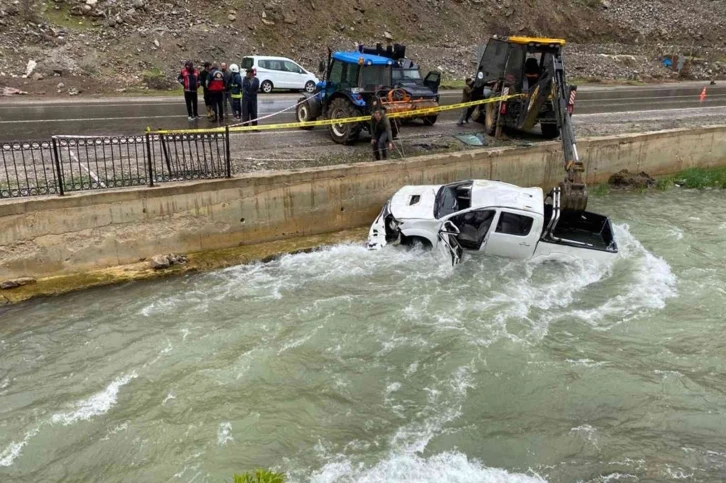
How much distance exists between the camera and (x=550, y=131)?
15.9m

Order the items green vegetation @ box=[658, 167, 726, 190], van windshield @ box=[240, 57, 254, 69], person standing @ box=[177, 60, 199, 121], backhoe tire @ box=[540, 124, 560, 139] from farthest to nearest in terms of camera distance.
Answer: van windshield @ box=[240, 57, 254, 69] → green vegetation @ box=[658, 167, 726, 190] → backhoe tire @ box=[540, 124, 560, 139] → person standing @ box=[177, 60, 199, 121]

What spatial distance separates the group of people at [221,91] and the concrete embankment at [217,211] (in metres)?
4.19

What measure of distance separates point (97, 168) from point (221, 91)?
18.9 ft

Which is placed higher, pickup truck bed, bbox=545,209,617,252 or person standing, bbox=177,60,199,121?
person standing, bbox=177,60,199,121

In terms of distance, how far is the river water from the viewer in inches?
252

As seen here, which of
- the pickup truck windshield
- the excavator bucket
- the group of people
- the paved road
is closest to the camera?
the pickup truck windshield

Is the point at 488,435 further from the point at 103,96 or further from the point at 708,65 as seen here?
the point at 708,65

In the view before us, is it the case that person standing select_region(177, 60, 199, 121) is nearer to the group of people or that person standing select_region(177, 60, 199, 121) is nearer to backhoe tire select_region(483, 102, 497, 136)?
the group of people

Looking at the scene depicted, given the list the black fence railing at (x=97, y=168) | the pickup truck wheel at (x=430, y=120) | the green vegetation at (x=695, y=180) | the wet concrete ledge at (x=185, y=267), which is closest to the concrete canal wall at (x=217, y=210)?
the wet concrete ledge at (x=185, y=267)

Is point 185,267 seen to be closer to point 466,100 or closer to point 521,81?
point 521,81

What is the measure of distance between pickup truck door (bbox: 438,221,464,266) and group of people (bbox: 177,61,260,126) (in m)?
6.88

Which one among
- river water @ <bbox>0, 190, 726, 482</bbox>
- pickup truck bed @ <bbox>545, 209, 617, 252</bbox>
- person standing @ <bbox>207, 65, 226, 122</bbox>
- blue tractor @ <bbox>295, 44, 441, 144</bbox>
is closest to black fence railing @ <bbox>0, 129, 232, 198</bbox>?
river water @ <bbox>0, 190, 726, 482</bbox>

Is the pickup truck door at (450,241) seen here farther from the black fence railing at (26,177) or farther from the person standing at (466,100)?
the person standing at (466,100)

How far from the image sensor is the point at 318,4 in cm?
3008
